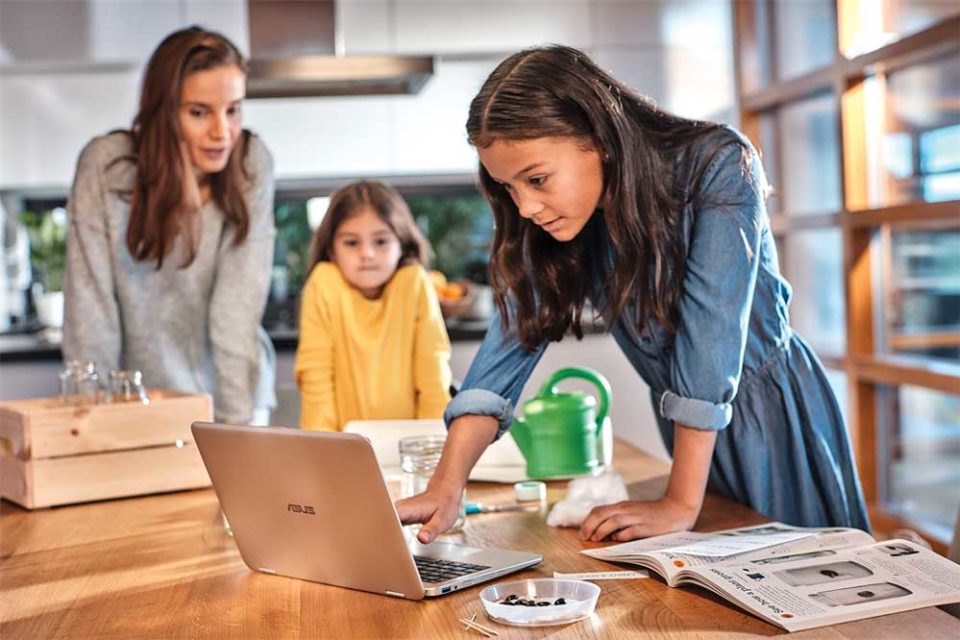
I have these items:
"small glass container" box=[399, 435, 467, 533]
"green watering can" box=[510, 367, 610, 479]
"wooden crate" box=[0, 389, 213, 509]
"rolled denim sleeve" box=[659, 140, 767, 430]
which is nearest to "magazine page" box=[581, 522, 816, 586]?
"rolled denim sleeve" box=[659, 140, 767, 430]

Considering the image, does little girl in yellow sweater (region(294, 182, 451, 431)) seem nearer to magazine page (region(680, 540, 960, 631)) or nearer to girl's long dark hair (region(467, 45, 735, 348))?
girl's long dark hair (region(467, 45, 735, 348))

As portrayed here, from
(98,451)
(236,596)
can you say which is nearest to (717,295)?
(236,596)

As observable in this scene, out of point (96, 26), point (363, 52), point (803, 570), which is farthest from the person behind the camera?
point (363, 52)

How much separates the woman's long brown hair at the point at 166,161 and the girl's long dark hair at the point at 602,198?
0.86 metres

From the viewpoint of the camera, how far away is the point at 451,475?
1.40m

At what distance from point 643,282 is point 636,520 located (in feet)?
0.95

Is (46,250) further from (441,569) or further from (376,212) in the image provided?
(441,569)

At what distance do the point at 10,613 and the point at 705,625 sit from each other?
69cm

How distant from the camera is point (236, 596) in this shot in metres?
1.18

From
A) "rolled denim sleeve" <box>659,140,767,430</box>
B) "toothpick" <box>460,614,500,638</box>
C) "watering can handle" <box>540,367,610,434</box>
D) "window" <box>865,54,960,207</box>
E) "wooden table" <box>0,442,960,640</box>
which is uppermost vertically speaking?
"window" <box>865,54,960,207</box>

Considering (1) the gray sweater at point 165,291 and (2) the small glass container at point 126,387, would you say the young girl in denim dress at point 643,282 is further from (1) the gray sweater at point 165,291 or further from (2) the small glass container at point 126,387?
(1) the gray sweater at point 165,291

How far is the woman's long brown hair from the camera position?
2.17 meters

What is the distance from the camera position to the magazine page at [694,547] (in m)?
1.15

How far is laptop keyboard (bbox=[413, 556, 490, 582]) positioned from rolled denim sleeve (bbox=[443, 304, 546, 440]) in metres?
0.30
